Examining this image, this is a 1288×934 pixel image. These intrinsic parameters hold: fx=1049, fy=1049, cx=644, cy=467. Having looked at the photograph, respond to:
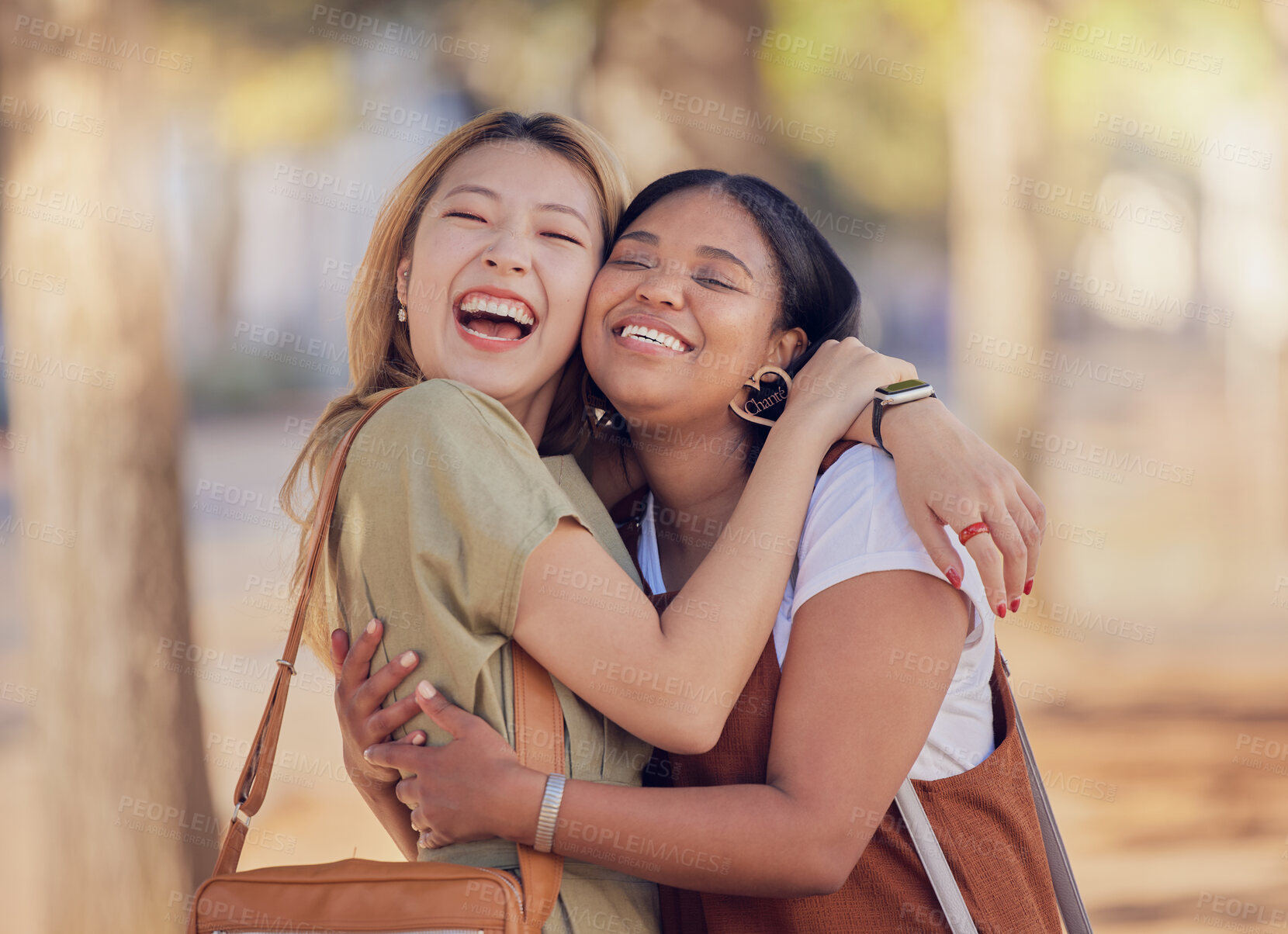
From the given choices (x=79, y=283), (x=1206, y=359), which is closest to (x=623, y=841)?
(x=79, y=283)

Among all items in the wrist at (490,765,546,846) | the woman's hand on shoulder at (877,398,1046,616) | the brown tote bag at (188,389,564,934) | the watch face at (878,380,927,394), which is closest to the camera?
the brown tote bag at (188,389,564,934)

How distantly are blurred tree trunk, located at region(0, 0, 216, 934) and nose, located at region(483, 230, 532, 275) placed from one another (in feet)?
9.73

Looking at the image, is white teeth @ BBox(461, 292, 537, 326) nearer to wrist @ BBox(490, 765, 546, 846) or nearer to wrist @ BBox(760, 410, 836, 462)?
wrist @ BBox(760, 410, 836, 462)

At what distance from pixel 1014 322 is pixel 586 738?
9.21 metres

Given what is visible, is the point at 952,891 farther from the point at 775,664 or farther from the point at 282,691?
the point at 282,691

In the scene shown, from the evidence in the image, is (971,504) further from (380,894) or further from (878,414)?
(380,894)

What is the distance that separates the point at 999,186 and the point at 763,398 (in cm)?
857

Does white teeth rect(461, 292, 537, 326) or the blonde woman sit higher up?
white teeth rect(461, 292, 537, 326)

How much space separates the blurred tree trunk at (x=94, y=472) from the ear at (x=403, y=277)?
8.58ft

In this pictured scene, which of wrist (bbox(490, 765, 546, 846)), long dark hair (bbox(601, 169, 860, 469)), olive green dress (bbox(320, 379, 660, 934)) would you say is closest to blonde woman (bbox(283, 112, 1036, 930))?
olive green dress (bbox(320, 379, 660, 934))

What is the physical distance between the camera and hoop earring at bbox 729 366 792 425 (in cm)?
240

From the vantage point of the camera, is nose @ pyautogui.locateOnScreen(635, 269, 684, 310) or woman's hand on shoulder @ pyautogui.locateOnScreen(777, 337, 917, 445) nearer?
woman's hand on shoulder @ pyautogui.locateOnScreen(777, 337, 917, 445)

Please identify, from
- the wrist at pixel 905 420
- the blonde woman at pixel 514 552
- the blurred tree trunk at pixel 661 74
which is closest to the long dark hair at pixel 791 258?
the blonde woman at pixel 514 552

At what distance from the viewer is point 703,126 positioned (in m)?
10.7
